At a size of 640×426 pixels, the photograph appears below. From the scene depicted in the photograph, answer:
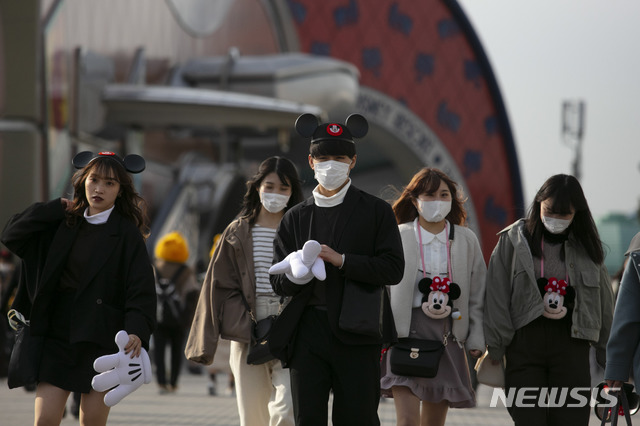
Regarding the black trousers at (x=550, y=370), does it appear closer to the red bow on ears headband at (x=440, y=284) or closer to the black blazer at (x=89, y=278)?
the red bow on ears headband at (x=440, y=284)

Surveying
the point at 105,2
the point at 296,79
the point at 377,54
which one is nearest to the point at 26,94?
the point at 105,2

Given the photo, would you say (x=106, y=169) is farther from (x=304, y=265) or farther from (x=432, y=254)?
(x=432, y=254)

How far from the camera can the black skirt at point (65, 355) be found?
5.54 m

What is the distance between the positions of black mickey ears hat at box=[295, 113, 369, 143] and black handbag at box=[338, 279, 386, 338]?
766 millimetres

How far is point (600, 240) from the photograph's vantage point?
6.53m

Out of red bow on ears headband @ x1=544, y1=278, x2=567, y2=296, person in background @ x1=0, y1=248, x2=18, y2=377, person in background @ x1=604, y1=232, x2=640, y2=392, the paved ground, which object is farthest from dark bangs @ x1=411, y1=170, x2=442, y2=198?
person in background @ x1=0, y1=248, x2=18, y2=377

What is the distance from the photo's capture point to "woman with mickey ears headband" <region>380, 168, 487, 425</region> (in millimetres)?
6453

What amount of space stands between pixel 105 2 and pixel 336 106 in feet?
23.9

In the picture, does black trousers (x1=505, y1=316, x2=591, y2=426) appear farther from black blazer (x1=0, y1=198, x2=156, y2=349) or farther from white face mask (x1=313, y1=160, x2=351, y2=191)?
black blazer (x1=0, y1=198, x2=156, y2=349)

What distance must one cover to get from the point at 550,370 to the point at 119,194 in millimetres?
2660

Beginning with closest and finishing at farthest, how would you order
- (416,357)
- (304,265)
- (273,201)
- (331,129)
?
1. (304,265)
2. (331,129)
3. (416,357)
4. (273,201)

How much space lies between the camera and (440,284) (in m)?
6.52

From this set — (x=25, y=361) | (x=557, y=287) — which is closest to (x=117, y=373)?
(x=25, y=361)

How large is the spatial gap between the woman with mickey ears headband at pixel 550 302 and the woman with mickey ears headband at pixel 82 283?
211cm
